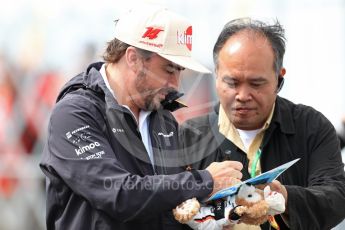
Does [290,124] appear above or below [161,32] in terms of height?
below

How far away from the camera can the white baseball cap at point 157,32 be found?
309 centimetres

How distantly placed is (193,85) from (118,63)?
70.6 inches

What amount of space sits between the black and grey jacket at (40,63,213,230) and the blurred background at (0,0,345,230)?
1.02 meters

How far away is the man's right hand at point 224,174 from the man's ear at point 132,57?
1.58 ft

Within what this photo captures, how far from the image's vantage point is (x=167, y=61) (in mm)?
3107

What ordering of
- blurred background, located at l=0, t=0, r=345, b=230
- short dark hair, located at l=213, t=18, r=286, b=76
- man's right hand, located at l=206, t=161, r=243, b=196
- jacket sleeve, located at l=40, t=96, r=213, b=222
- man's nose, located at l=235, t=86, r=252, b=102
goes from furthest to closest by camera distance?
blurred background, located at l=0, t=0, r=345, b=230, short dark hair, located at l=213, t=18, r=286, b=76, man's nose, located at l=235, t=86, r=252, b=102, man's right hand, located at l=206, t=161, r=243, b=196, jacket sleeve, located at l=40, t=96, r=213, b=222

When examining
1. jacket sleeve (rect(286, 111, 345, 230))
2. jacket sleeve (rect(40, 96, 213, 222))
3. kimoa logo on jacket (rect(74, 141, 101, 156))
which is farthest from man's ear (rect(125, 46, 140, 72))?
jacket sleeve (rect(286, 111, 345, 230))

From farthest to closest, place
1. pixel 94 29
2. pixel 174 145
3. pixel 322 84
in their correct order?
pixel 94 29
pixel 322 84
pixel 174 145

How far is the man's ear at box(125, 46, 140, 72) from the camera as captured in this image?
3.09 metres

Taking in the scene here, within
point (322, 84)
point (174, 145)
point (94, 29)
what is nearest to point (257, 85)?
point (174, 145)

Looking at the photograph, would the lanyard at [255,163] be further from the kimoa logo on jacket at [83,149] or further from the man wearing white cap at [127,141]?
the kimoa logo on jacket at [83,149]

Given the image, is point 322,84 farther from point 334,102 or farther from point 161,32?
point 161,32

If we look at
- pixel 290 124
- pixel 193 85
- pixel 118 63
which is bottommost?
pixel 193 85

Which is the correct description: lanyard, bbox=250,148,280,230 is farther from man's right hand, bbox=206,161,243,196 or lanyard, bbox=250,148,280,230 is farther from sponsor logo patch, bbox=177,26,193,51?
sponsor logo patch, bbox=177,26,193,51
